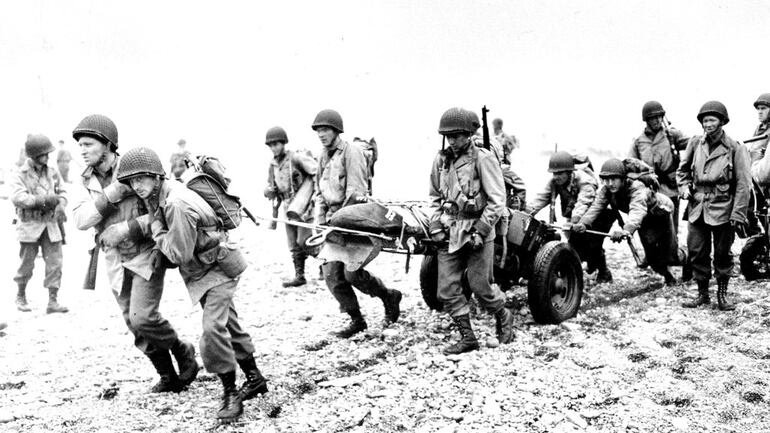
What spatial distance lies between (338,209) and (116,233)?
120 inches

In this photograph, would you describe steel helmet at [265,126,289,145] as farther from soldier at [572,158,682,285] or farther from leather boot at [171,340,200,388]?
leather boot at [171,340,200,388]

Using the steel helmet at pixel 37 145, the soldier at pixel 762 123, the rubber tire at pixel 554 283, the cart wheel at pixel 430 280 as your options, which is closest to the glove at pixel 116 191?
the cart wheel at pixel 430 280

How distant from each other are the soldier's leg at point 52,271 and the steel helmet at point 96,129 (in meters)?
3.98

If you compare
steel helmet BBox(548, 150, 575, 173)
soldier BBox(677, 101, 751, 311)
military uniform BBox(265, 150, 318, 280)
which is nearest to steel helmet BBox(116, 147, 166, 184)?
military uniform BBox(265, 150, 318, 280)

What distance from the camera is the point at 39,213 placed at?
324 inches

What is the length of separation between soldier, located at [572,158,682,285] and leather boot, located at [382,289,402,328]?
219cm

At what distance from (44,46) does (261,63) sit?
43.2 feet

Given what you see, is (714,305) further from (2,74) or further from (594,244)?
(2,74)

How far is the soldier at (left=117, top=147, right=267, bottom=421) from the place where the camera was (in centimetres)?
442

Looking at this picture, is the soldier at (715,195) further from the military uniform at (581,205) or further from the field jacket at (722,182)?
the military uniform at (581,205)

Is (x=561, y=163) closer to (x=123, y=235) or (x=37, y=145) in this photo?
(x=123, y=235)

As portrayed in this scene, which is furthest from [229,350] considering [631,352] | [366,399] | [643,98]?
[643,98]

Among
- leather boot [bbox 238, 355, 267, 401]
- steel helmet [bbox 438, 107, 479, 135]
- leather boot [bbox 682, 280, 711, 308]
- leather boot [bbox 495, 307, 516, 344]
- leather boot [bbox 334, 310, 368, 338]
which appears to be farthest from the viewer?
leather boot [bbox 682, 280, 711, 308]

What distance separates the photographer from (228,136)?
2711cm
